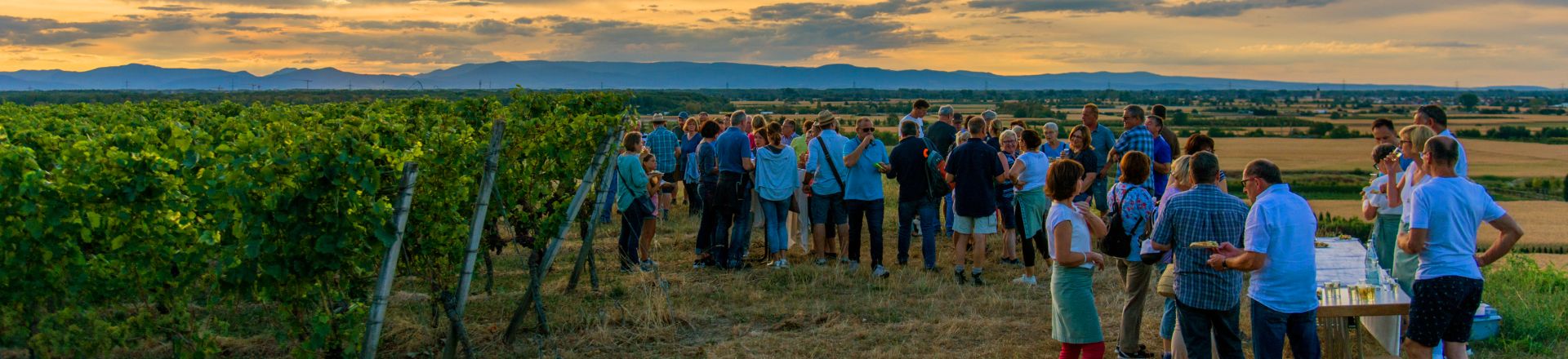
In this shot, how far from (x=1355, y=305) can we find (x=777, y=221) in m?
5.39

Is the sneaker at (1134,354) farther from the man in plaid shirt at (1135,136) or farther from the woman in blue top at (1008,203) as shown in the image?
the woman in blue top at (1008,203)

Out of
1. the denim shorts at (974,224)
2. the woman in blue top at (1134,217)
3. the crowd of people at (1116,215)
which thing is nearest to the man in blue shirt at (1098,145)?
the crowd of people at (1116,215)

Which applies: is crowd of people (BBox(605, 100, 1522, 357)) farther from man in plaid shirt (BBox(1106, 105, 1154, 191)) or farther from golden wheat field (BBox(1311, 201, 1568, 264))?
golden wheat field (BBox(1311, 201, 1568, 264))

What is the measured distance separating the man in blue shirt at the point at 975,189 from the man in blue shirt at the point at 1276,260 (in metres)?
3.81

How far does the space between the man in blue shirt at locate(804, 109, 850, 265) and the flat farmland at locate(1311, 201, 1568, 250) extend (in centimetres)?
2405

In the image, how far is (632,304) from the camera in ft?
27.1

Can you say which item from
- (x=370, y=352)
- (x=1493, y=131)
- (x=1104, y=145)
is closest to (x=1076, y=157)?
(x=1104, y=145)

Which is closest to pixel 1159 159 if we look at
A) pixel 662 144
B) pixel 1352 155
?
pixel 662 144

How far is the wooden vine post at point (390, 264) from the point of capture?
5543 millimetres

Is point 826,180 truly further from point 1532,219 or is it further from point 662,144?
point 1532,219

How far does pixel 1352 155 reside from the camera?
67812 mm

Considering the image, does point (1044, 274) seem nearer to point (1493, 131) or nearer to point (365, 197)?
point (365, 197)

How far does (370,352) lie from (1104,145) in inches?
268

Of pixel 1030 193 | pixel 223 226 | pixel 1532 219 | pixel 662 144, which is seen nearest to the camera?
pixel 223 226
